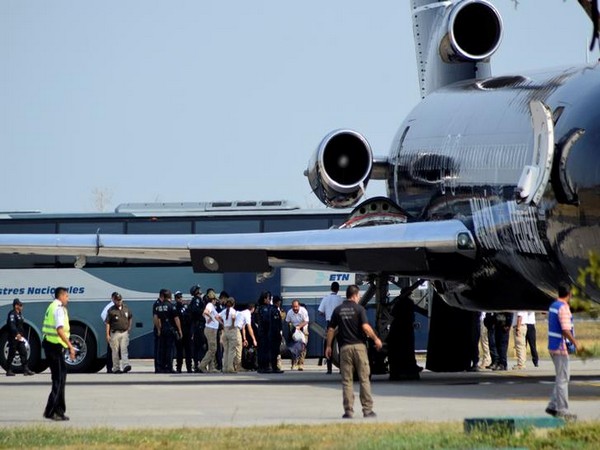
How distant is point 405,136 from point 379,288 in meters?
4.52

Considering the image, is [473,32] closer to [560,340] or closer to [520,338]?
[520,338]

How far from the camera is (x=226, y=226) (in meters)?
40.6

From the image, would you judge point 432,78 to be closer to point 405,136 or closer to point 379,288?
point 405,136

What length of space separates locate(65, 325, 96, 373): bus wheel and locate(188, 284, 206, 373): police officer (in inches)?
132

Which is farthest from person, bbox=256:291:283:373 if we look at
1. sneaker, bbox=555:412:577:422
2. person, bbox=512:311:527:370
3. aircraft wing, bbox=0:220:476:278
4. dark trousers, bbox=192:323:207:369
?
sneaker, bbox=555:412:577:422

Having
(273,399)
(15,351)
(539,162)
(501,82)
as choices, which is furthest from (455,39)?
(15,351)

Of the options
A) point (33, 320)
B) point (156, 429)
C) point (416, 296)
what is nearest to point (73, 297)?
point (33, 320)

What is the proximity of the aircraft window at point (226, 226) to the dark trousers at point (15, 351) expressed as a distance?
21.7 feet

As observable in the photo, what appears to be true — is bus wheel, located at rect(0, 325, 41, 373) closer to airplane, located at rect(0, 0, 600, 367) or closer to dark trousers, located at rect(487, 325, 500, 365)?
airplane, located at rect(0, 0, 600, 367)

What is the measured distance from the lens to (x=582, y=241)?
68.7ft

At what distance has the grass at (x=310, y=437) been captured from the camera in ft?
47.7

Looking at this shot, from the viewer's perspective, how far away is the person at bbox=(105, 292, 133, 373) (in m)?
35.8

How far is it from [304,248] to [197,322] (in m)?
9.79

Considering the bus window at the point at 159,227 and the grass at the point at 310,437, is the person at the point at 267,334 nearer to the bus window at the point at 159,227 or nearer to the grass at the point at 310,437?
the bus window at the point at 159,227
